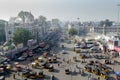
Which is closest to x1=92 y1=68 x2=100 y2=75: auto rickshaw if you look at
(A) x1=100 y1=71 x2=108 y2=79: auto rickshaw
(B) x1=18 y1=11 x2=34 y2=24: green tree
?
(A) x1=100 y1=71 x2=108 y2=79: auto rickshaw

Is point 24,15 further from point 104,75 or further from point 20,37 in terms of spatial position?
point 104,75

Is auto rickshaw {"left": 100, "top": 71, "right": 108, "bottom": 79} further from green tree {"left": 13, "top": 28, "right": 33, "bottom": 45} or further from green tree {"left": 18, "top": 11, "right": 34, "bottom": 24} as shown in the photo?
green tree {"left": 18, "top": 11, "right": 34, "bottom": 24}

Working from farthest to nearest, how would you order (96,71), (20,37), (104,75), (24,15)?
(24,15) → (20,37) → (96,71) → (104,75)

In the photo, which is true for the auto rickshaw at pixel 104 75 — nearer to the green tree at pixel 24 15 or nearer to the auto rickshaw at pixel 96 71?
the auto rickshaw at pixel 96 71

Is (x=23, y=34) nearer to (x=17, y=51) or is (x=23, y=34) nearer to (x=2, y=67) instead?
(x=17, y=51)

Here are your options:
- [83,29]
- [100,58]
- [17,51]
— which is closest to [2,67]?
[17,51]

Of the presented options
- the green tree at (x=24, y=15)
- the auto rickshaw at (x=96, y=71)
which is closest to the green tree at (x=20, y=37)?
the auto rickshaw at (x=96, y=71)

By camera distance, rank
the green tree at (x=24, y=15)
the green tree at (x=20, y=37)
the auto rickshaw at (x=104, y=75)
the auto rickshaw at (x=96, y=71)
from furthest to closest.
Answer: the green tree at (x=24, y=15) → the green tree at (x=20, y=37) → the auto rickshaw at (x=96, y=71) → the auto rickshaw at (x=104, y=75)

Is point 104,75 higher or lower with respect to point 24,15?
lower

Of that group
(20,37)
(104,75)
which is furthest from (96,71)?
(20,37)

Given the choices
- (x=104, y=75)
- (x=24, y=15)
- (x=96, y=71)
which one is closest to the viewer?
(x=104, y=75)

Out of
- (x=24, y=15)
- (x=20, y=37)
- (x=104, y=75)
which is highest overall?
(x=24, y=15)

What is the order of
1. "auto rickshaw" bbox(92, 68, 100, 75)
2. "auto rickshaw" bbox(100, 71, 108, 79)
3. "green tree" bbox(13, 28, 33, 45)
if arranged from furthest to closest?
1. "green tree" bbox(13, 28, 33, 45)
2. "auto rickshaw" bbox(92, 68, 100, 75)
3. "auto rickshaw" bbox(100, 71, 108, 79)
